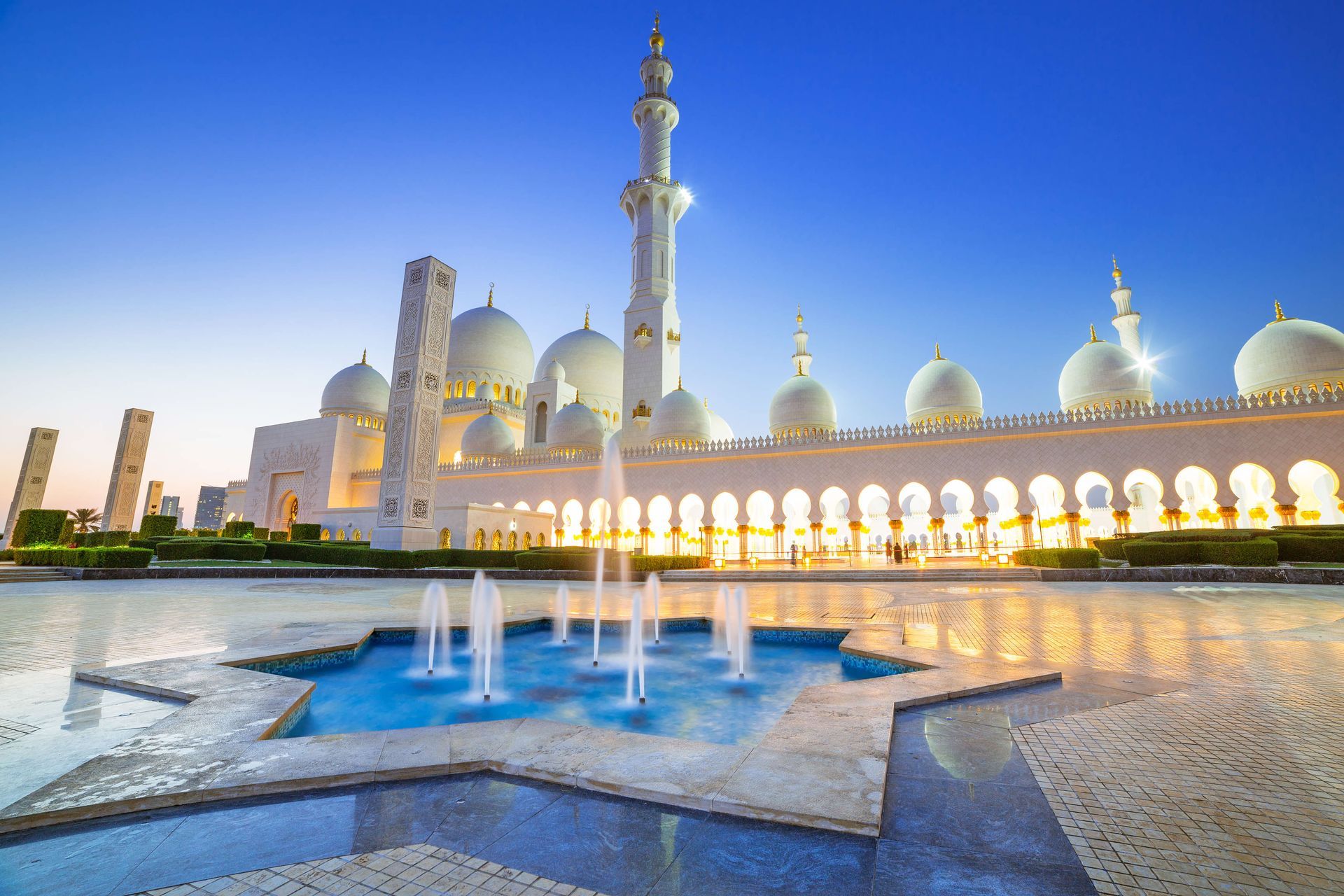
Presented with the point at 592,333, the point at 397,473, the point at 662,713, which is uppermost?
the point at 592,333

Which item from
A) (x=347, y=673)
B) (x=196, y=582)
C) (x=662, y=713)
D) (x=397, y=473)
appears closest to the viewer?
(x=662, y=713)

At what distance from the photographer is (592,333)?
32.6m

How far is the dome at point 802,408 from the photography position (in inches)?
994

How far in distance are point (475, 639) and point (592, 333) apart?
27.8m

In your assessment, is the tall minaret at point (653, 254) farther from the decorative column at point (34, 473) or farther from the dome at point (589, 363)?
the decorative column at point (34, 473)

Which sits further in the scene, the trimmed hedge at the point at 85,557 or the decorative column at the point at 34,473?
the decorative column at the point at 34,473

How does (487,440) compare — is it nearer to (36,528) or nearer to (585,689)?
(36,528)

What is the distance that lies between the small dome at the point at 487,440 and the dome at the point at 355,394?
21.6 feet

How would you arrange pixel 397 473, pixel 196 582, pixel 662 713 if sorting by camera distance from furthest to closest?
pixel 397 473 → pixel 196 582 → pixel 662 713

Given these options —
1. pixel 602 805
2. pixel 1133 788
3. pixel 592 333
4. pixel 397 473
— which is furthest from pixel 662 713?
pixel 592 333

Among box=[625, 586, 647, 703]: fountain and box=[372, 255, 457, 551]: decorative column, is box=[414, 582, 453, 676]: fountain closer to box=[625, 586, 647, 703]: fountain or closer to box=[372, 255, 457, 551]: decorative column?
box=[625, 586, 647, 703]: fountain

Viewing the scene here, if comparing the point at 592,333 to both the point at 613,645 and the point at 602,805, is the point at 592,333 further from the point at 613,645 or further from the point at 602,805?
the point at 602,805

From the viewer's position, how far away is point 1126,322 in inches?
1050

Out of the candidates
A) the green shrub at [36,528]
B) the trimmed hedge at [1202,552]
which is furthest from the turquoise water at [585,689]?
the green shrub at [36,528]
